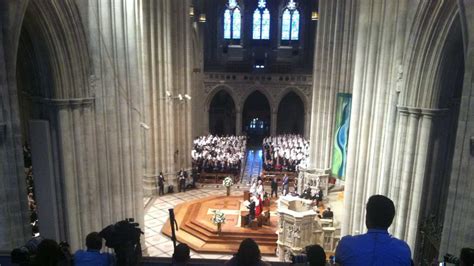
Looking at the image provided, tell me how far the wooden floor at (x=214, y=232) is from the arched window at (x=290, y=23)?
73.4ft

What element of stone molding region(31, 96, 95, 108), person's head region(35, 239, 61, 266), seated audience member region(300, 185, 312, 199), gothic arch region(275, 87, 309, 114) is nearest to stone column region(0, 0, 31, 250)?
stone molding region(31, 96, 95, 108)

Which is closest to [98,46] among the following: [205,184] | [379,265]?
[379,265]

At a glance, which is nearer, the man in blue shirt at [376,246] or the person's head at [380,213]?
the man in blue shirt at [376,246]

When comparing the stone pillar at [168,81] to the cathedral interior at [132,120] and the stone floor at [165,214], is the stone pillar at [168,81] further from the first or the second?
the cathedral interior at [132,120]

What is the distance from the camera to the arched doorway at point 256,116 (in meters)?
36.1

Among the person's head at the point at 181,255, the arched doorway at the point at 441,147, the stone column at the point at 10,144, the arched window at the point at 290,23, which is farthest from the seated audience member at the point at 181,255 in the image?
the arched window at the point at 290,23

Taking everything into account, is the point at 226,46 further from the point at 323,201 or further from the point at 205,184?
the point at 323,201

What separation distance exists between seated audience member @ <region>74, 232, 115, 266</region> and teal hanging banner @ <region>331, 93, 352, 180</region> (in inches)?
460

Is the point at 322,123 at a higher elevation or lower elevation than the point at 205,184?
higher

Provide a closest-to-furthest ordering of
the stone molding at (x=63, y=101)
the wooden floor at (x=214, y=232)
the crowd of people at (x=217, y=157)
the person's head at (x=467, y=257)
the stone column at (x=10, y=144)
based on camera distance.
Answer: the person's head at (x=467, y=257)
the stone column at (x=10, y=144)
the stone molding at (x=63, y=101)
the wooden floor at (x=214, y=232)
the crowd of people at (x=217, y=157)

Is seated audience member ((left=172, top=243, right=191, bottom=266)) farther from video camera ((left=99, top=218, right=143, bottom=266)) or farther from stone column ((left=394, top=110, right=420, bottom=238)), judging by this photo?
stone column ((left=394, top=110, right=420, bottom=238))

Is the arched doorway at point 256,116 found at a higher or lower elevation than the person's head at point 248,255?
lower

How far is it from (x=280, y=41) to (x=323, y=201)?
67.1 ft

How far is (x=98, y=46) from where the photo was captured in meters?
9.65
